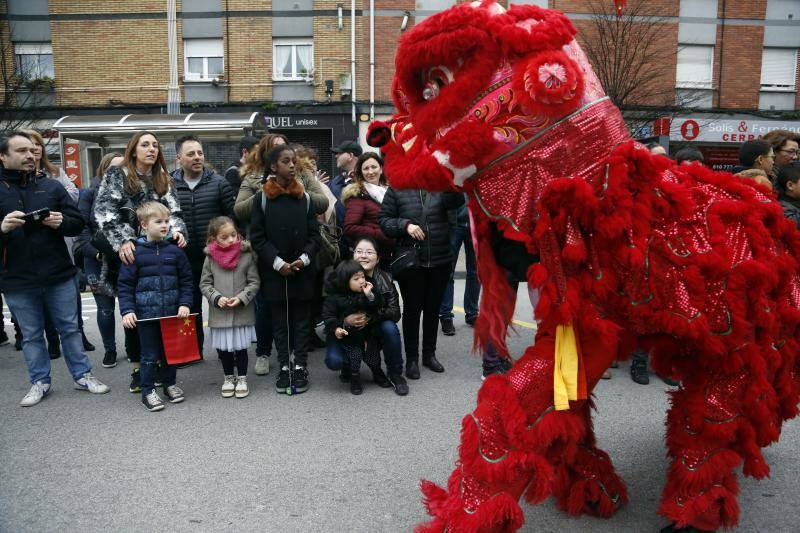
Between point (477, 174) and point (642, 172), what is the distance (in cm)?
58

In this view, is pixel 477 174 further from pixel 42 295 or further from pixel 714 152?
pixel 714 152

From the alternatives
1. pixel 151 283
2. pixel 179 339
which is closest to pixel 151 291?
pixel 151 283

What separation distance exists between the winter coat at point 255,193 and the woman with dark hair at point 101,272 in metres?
1.07

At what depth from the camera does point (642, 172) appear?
2121 mm

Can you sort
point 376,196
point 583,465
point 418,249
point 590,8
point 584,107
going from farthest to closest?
1. point 590,8
2. point 376,196
3. point 418,249
4. point 583,465
5. point 584,107

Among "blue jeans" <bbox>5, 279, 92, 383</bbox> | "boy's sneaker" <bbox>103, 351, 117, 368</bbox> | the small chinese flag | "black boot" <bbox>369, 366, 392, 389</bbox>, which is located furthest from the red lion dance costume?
"boy's sneaker" <bbox>103, 351, 117, 368</bbox>

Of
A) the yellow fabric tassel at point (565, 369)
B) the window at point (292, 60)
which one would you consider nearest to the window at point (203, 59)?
the window at point (292, 60)

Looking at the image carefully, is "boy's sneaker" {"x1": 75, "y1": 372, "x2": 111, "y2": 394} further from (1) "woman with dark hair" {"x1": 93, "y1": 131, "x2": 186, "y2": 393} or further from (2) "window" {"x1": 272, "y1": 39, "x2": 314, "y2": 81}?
(2) "window" {"x1": 272, "y1": 39, "x2": 314, "y2": 81}

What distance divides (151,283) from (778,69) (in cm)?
1949

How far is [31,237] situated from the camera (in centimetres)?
432

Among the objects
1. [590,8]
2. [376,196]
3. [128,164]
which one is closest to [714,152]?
[590,8]

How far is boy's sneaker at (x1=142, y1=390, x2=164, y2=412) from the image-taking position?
4.28 meters

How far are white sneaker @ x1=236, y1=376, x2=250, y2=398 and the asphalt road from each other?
0.25ft

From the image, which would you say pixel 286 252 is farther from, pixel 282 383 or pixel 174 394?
pixel 174 394
